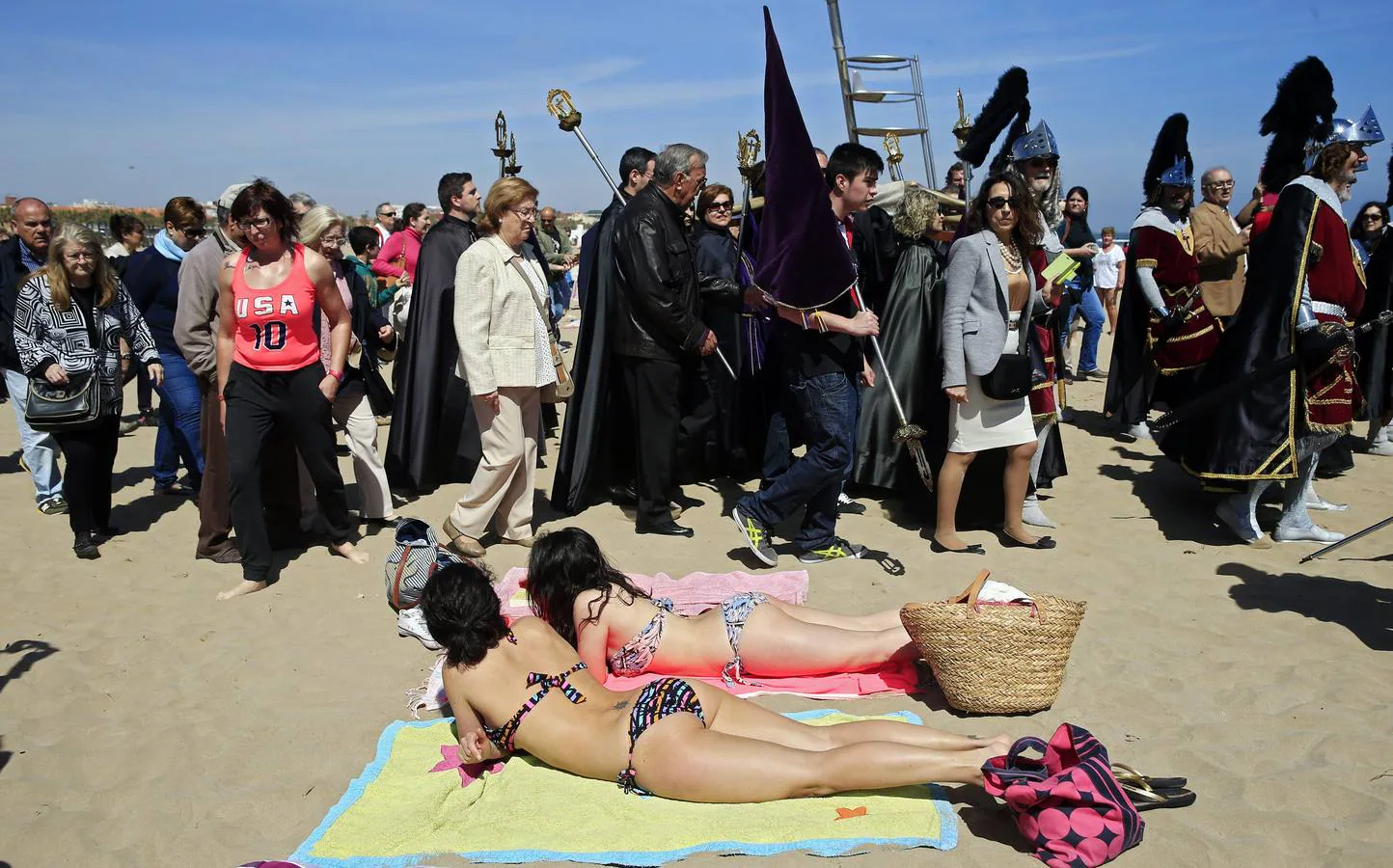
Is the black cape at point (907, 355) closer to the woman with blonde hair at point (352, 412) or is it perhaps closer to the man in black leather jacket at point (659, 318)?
the man in black leather jacket at point (659, 318)

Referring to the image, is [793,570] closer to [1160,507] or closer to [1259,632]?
[1259,632]

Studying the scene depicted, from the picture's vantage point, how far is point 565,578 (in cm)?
384

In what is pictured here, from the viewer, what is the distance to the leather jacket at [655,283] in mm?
5520

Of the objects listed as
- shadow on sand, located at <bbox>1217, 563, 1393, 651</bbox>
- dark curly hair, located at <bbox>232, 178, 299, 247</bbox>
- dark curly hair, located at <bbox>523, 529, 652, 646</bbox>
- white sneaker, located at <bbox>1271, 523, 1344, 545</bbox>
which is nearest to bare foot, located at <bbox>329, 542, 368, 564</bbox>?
dark curly hair, located at <bbox>232, 178, 299, 247</bbox>

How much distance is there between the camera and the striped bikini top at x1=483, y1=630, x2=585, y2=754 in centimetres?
338

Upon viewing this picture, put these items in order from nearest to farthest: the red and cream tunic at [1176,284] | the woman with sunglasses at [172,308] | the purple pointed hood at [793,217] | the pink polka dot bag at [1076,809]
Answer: the pink polka dot bag at [1076,809], the purple pointed hood at [793,217], the woman with sunglasses at [172,308], the red and cream tunic at [1176,284]

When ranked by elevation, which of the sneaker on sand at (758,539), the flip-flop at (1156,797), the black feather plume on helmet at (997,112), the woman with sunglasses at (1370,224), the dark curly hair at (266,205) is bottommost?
the flip-flop at (1156,797)

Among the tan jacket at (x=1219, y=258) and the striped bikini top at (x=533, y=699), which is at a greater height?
the tan jacket at (x=1219, y=258)

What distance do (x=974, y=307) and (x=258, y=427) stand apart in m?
3.66

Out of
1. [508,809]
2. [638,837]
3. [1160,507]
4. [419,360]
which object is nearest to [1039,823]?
[638,837]

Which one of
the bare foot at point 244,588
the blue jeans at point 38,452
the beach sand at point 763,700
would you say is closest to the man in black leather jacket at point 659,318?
the beach sand at point 763,700

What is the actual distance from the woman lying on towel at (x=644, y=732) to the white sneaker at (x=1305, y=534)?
11.0ft

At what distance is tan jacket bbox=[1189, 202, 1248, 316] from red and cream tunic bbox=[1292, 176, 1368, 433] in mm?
1354

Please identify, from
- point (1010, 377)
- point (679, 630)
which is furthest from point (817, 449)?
point (679, 630)
